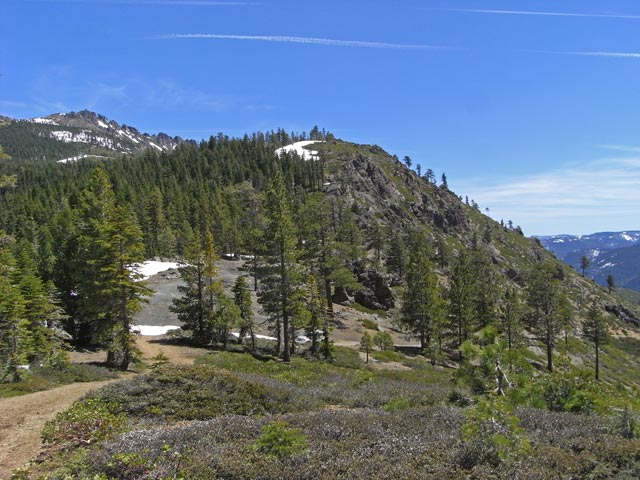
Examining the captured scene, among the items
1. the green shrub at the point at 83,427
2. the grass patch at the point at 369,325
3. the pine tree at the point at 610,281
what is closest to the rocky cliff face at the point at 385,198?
the pine tree at the point at 610,281

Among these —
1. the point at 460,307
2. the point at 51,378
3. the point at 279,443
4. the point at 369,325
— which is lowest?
the point at 369,325

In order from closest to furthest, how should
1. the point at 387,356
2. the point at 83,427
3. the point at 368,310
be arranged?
the point at 83,427, the point at 387,356, the point at 368,310

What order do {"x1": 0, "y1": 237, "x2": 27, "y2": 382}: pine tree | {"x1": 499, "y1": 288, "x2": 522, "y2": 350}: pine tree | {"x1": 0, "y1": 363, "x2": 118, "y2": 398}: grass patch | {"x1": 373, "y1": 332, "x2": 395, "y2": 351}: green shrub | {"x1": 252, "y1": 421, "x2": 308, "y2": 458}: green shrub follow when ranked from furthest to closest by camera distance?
{"x1": 499, "y1": 288, "x2": 522, "y2": 350}: pine tree → {"x1": 373, "y1": 332, "x2": 395, "y2": 351}: green shrub → {"x1": 0, "y1": 237, "x2": 27, "y2": 382}: pine tree → {"x1": 0, "y1": 363, "x2": 118, "y2": 398}: grass patch → {"x1": 252, "y1": 421, "x2": 308, "y2": 458}: green shrub

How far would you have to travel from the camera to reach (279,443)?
7539mm

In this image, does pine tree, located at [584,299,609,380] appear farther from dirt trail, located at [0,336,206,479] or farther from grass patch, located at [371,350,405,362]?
dirt trail, located at [0,336,206,479]

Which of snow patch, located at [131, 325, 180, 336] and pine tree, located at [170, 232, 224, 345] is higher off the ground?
pine tree, located at [170, 232, 224, 345]

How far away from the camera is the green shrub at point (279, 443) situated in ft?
24.0

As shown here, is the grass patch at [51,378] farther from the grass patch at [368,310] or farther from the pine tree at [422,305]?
the grass patch at [368,310]

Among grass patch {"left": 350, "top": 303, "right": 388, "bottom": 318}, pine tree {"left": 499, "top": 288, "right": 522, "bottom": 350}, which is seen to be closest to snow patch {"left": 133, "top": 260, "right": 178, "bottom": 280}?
grass patch {"left": 350, "top": 303, "right": 388, "bottom": 318}

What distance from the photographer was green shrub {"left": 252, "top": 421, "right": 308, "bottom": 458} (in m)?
7.30

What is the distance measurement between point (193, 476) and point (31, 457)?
184 inches

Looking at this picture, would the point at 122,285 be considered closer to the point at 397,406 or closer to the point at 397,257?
the point at 397,406

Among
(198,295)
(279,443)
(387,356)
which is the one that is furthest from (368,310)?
(279,443)

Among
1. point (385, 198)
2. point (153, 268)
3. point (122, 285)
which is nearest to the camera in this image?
point (122, 285)
